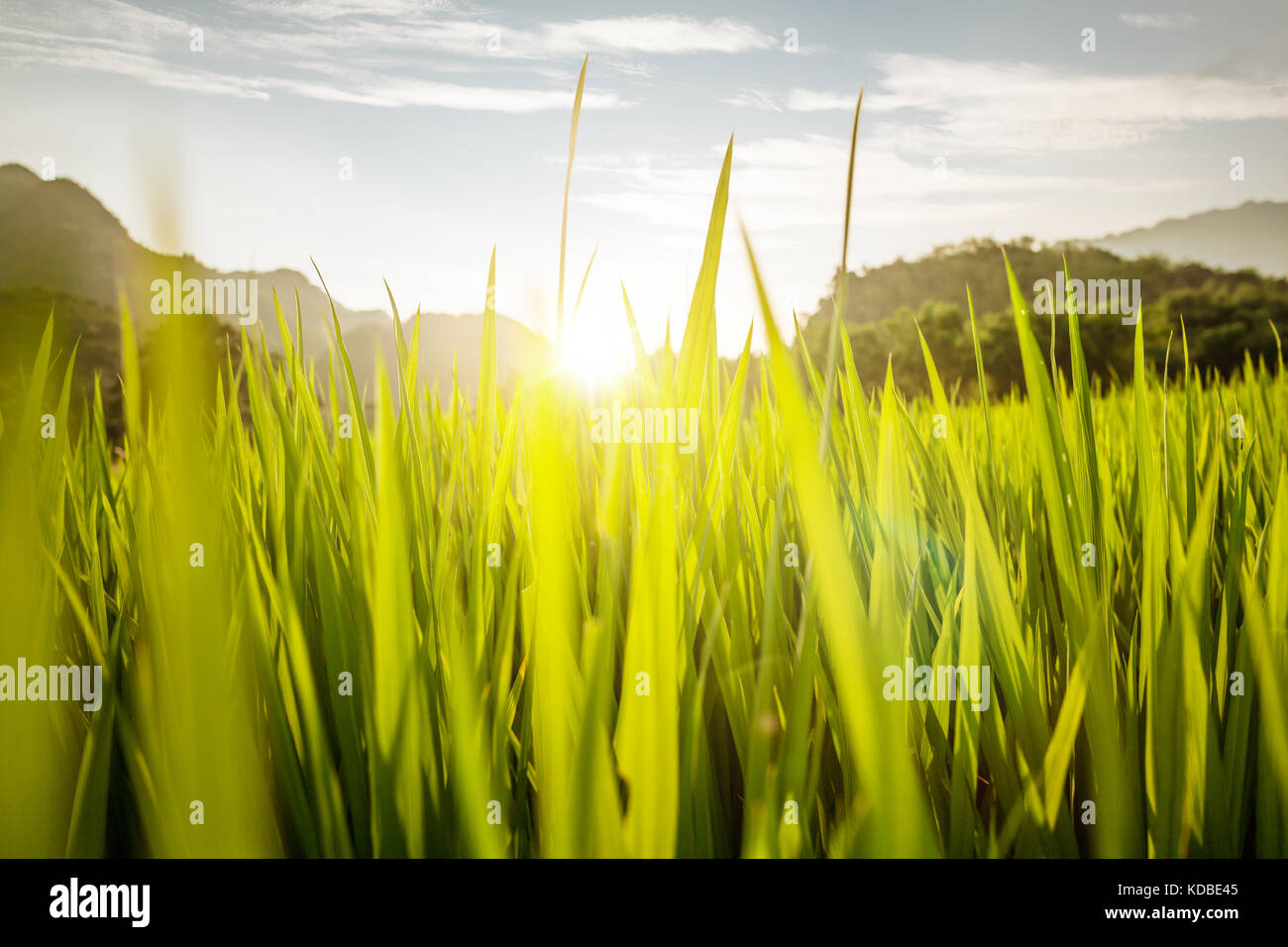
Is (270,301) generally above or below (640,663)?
above

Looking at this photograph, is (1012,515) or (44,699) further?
(1012,515)

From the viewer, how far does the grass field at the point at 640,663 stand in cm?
35

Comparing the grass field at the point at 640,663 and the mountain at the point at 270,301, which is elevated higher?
the mountain at the point at 270,301

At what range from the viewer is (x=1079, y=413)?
56 cm

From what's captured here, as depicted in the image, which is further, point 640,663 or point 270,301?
point 270,301

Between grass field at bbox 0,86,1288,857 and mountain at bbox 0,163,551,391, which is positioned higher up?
mountain at bbox 0,163,551,391

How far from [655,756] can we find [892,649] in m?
0.17

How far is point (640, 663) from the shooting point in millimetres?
341

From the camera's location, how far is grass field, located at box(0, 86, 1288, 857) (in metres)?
0.35
